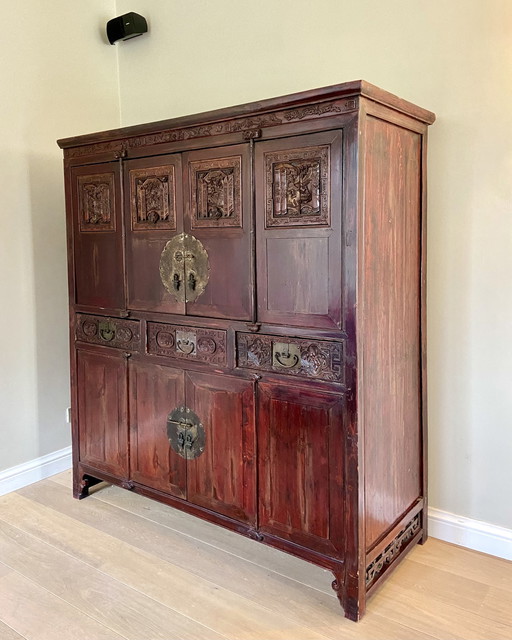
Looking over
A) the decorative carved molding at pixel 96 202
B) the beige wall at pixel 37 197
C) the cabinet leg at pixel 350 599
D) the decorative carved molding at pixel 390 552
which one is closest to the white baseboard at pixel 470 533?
the decorative carved molding at pixel 390 552

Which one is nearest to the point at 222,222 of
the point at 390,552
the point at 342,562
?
the point at 342,562

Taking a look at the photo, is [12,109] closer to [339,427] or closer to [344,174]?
[344,174]

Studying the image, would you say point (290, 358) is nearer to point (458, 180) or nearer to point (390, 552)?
point (390, 552)

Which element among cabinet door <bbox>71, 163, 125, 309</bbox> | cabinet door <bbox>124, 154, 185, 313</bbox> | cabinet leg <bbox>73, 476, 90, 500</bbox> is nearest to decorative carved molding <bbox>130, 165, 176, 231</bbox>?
cabinet door <bbox>124, 154, 185, 313</bbox>

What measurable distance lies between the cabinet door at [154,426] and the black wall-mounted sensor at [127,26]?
1.92 m

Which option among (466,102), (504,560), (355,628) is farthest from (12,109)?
(504,560)

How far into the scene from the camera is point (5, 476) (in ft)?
9.52

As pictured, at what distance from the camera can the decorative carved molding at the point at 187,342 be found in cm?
223

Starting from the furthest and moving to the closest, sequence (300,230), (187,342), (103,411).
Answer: (103,411), (187,342), (300,230)

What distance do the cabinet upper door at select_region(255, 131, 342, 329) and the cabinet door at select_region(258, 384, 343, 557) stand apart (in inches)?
11.7

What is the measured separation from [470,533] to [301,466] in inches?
33.9

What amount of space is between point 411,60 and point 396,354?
1.21 m

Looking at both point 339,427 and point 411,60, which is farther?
point 411,60

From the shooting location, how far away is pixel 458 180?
2230 mm
